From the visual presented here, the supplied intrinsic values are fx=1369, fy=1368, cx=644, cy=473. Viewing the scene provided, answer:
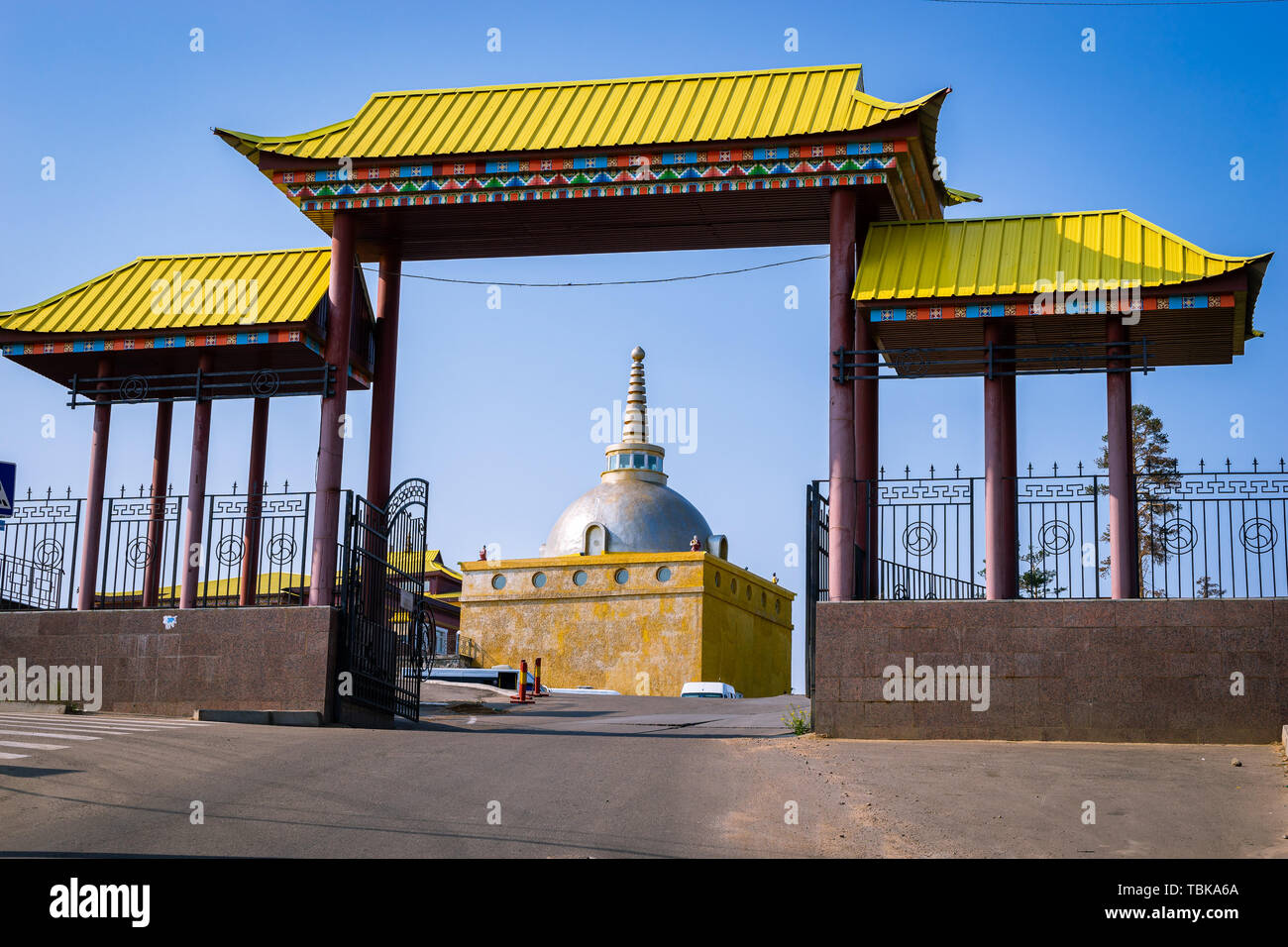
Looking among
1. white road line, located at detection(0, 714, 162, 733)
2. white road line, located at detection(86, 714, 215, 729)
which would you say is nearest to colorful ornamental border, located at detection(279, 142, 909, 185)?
white road line, located at detection(86, 714, 215, 729)

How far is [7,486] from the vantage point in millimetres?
11656

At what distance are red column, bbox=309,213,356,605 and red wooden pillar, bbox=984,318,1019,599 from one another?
7.84 m

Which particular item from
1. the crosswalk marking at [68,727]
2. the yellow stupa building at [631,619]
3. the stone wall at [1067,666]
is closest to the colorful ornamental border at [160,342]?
the crosswalk marking at [68,727]

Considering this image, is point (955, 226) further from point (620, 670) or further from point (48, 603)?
point (620, 670)

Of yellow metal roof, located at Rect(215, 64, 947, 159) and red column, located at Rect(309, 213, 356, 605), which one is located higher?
yellow metal roof, located at Rect(215, 64, 947, 159)

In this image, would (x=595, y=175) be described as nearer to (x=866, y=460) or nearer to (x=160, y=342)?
(x=866, y=460)

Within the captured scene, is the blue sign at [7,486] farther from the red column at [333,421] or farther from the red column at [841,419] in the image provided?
A: the red column at [841,419]

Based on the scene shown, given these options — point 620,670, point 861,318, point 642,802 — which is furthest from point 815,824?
point 620,670

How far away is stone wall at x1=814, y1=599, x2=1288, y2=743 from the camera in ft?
45.7

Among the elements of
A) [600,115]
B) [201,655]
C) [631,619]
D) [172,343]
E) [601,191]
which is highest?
[600,115]

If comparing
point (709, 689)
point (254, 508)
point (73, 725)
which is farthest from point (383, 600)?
point (709, 689)

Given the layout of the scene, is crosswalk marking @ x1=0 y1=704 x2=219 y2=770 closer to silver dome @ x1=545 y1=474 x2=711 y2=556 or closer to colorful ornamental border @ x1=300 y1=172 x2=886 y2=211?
colorful ornamental border @ x1=300 y1=172 x2=886 y2=211

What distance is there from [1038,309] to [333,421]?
8683 mm

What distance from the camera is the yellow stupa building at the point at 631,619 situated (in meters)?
39.1
